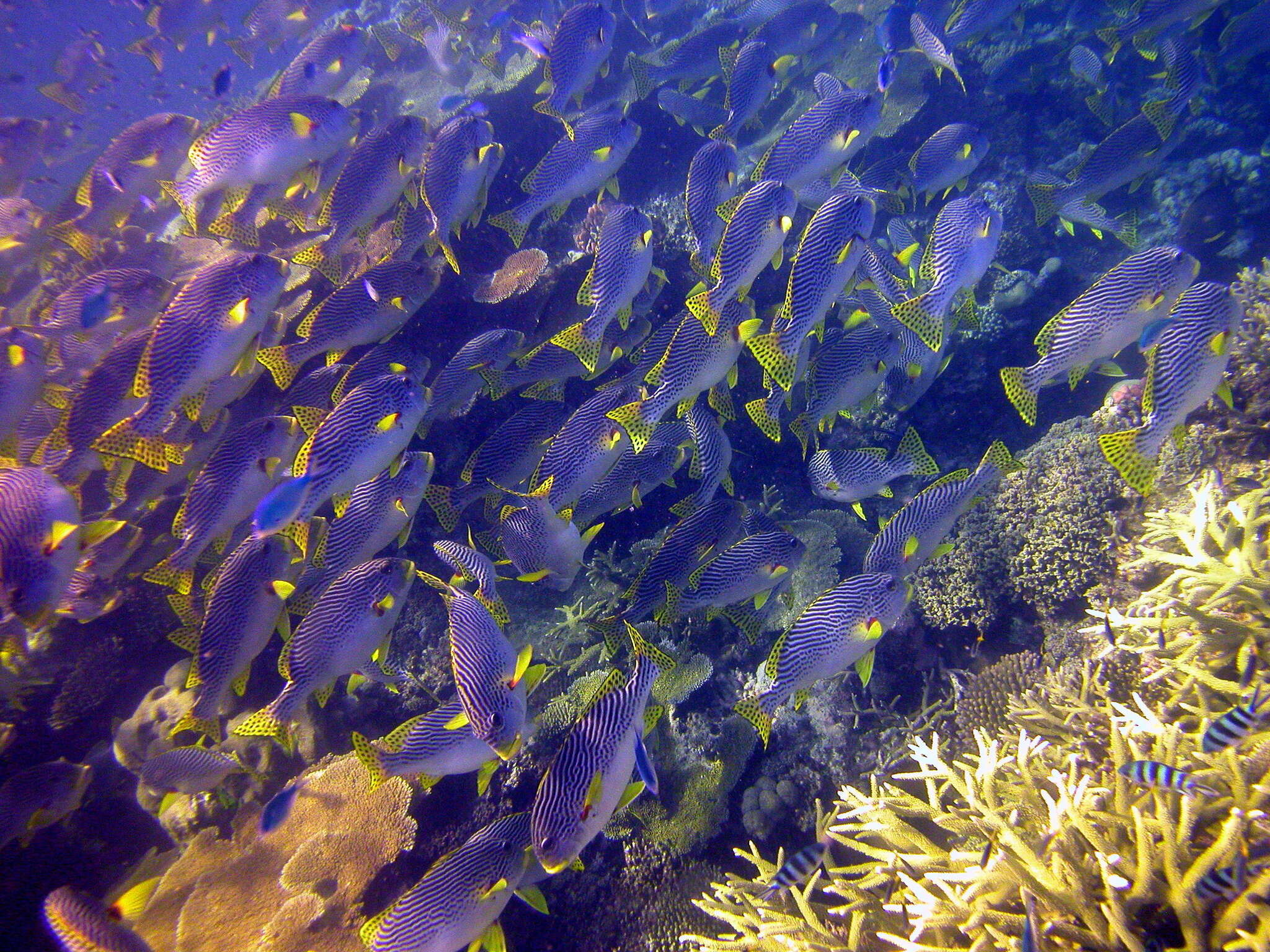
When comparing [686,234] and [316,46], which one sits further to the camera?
[316,46]

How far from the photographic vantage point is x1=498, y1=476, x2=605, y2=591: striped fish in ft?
11.1

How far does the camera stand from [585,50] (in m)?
4.63

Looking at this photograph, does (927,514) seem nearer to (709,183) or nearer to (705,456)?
(705,456)

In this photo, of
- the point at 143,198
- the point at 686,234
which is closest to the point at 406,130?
the point at 686,234

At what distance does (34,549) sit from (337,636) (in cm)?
164

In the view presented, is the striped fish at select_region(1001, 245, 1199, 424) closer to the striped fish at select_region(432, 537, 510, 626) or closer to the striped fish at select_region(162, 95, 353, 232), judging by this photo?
the striped fish at select_region(432, 537, 510, 626)

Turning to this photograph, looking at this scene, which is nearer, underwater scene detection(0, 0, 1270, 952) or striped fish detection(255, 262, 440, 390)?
underwater scene detection(0, 0, 1270, 952)

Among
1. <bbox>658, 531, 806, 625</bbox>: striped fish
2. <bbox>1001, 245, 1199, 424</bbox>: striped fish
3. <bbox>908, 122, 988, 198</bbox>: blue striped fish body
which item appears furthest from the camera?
<bbox>908, 122, 988, 198</bbox>: blue striped fish body

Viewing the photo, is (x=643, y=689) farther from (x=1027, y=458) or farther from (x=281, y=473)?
(x=1027, y=458)

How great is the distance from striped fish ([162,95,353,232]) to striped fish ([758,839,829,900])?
555 cm

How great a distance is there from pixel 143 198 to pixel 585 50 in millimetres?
5082

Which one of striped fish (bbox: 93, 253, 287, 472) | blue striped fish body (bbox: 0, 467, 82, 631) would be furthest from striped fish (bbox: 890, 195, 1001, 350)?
blue striped fish body (bbox: 0, 467, 82, 631)

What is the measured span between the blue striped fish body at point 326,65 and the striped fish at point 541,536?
449 cm

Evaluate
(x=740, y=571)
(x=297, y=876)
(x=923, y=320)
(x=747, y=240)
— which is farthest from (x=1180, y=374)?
(x=297, y=876)
